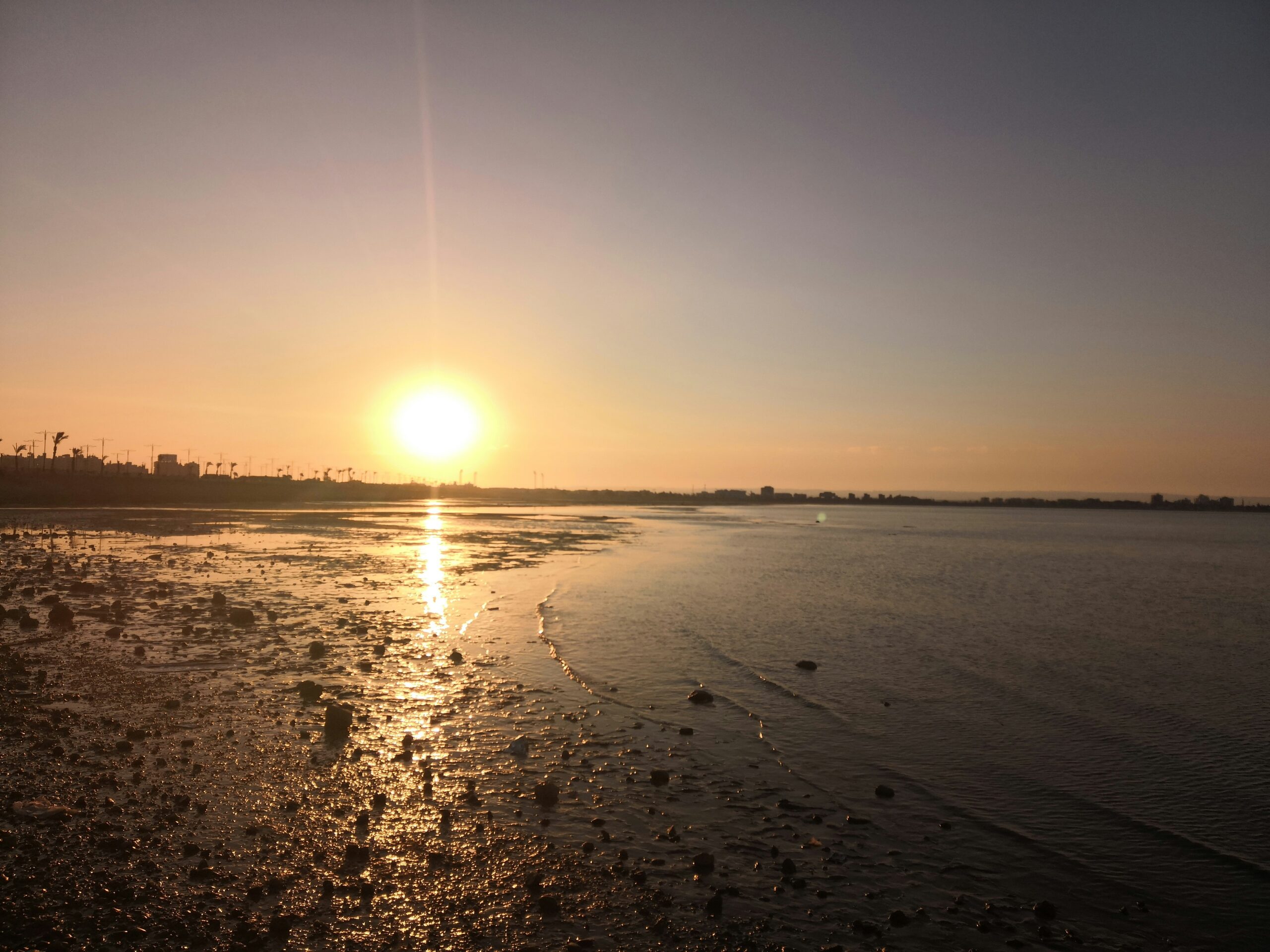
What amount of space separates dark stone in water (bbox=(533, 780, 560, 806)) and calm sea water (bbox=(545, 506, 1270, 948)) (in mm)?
3727

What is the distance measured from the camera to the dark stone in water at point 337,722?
1335cm

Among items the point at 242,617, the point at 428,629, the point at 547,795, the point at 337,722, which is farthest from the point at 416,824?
the point at 242,617

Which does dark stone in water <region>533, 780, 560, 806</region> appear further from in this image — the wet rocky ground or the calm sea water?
the calm sea water

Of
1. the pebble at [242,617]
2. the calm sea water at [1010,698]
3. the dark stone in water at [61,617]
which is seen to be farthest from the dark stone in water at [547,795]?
the dark stone in water at [61,617]

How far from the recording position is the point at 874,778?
12961 millimetres

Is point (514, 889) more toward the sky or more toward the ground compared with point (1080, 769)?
more toward the sky

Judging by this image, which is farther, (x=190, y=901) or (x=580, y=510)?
(x=580, y=510)

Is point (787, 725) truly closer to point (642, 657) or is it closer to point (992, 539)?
point (642, 657)

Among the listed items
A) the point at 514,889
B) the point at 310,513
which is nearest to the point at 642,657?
the point at 514,889

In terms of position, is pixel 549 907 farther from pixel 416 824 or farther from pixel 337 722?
pixel 337 722

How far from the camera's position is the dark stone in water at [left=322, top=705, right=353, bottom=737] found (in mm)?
13352

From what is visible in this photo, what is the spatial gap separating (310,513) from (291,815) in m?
111

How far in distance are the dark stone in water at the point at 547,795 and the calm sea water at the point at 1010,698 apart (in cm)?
373

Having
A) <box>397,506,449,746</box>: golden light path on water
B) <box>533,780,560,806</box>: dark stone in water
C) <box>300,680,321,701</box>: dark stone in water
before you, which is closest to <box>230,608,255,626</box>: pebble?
<box>397,506,449,746</box>: golden light path on water
